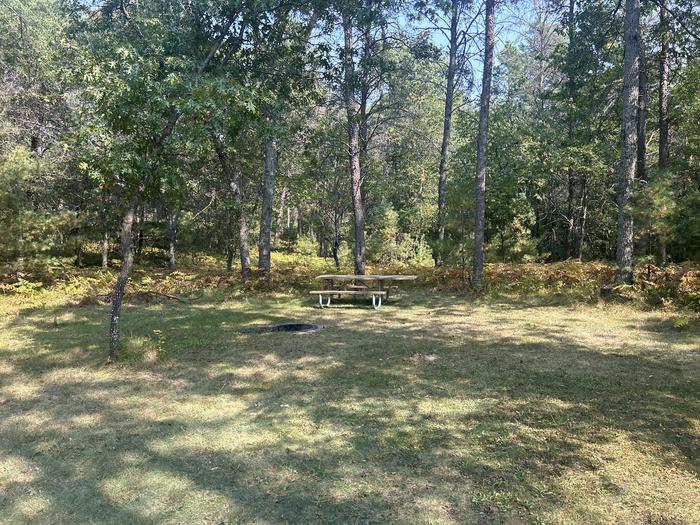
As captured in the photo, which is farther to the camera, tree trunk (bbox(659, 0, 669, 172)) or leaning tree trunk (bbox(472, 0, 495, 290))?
tree trunk (bbox(659, 0, 669, 172))

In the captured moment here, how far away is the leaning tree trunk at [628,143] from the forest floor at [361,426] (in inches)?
65.6

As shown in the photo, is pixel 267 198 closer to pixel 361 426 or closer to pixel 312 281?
pixel 312 281

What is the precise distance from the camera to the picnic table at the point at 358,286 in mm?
10266

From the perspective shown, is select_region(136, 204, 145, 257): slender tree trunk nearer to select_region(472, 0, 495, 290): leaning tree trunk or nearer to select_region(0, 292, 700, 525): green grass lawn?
select_region(0, 292, 700, 525): green grass lawn

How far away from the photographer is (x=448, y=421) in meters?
4.05

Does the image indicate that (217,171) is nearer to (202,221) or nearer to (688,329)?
(202,221)

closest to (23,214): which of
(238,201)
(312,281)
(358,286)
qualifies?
(238,201)

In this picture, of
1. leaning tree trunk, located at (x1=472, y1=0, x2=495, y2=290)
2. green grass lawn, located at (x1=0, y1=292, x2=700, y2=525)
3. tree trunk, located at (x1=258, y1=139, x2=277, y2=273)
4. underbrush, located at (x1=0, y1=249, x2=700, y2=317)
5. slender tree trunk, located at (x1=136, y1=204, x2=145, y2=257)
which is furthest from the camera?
slender tree trunk, located at (x1=136, y1=204, x2=145, y2=257)

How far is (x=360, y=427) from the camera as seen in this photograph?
400 cm

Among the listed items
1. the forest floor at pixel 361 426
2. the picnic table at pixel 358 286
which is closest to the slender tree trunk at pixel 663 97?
the forest floor at pixel 361 426

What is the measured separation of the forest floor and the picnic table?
2.59 m

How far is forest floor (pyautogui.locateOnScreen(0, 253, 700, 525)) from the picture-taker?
2.86 metres

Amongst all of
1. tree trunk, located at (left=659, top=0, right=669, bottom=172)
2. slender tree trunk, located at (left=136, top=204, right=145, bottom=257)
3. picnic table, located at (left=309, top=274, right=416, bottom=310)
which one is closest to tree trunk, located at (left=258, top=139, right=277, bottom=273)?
picnic table, located at (left=309, top=274, right=416, bottom=310)

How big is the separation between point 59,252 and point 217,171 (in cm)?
580
